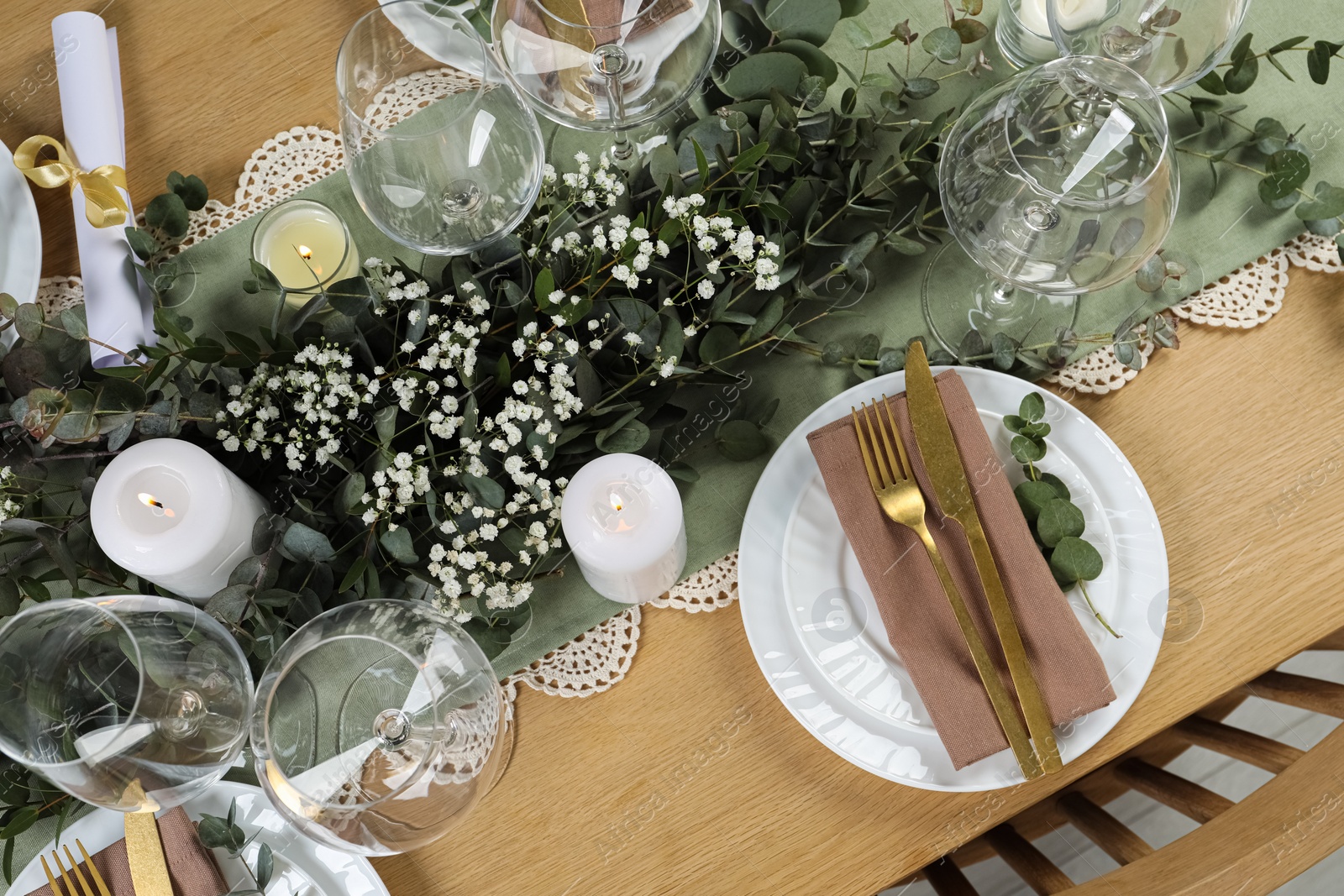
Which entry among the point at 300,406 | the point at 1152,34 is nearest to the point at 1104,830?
the point at 1152,34

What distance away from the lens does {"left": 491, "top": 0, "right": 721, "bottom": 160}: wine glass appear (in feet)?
2.19

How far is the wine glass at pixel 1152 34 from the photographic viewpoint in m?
0.71

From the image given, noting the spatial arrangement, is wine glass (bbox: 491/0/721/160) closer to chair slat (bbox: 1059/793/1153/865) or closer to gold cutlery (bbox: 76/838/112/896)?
gold cutlery (bbox: 76/838/112/896)

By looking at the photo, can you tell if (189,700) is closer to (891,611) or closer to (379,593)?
(379,593)

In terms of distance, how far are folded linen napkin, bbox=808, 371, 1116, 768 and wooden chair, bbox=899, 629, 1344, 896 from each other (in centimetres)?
13

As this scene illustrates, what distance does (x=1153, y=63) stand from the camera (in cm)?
73

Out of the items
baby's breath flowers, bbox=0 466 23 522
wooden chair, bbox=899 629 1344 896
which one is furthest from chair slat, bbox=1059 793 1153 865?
baby's breath flowers, bbox=0 466 23 522

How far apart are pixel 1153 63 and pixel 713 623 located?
0.57 m

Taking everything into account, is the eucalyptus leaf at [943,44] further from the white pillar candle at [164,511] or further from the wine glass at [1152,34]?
the white pillar candle at [164,511]

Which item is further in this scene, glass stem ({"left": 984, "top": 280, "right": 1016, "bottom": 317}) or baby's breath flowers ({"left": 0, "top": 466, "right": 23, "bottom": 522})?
glass stem ({"left": 984, "top": 280, "right": 1016, "bottom": 317})

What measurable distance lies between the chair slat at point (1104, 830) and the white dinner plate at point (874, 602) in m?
0.24

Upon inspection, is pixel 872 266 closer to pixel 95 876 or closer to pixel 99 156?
pixel 99 156

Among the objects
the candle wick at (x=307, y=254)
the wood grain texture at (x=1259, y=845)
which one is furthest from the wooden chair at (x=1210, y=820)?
the candle wick at (x=307, y=254)

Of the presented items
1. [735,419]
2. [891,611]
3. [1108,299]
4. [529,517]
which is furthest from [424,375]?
[1108,299]
